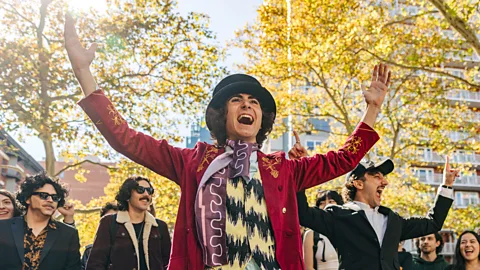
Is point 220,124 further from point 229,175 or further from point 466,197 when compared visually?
point 466,197

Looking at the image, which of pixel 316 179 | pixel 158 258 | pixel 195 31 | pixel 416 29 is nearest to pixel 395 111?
pixel 416 29

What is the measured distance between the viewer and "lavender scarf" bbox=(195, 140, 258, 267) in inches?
117

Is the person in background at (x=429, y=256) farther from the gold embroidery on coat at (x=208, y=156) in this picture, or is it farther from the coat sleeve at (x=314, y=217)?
the gold embroidery on coat at (x=208, y=156)

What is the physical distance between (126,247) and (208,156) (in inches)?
127

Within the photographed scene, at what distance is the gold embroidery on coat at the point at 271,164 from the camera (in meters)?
3.31

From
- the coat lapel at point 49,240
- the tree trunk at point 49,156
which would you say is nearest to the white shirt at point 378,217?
the coat lapel at point 49,240

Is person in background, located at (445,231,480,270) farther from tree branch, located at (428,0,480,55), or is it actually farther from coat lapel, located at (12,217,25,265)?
tree branch, located at (428,0,480,55)

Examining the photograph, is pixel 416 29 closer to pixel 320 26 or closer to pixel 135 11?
pixel 320 26

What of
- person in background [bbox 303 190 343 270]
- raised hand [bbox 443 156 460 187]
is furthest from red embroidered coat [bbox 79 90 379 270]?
person in background [bbox 303 190 343 270]

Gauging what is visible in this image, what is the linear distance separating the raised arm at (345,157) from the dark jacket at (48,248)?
11.3 feet

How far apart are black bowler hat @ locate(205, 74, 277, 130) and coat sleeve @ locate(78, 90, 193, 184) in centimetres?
41

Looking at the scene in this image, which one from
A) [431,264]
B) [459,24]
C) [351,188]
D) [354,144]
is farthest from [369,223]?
[459,24]

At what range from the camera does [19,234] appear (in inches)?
234

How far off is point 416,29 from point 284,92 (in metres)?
5.22
